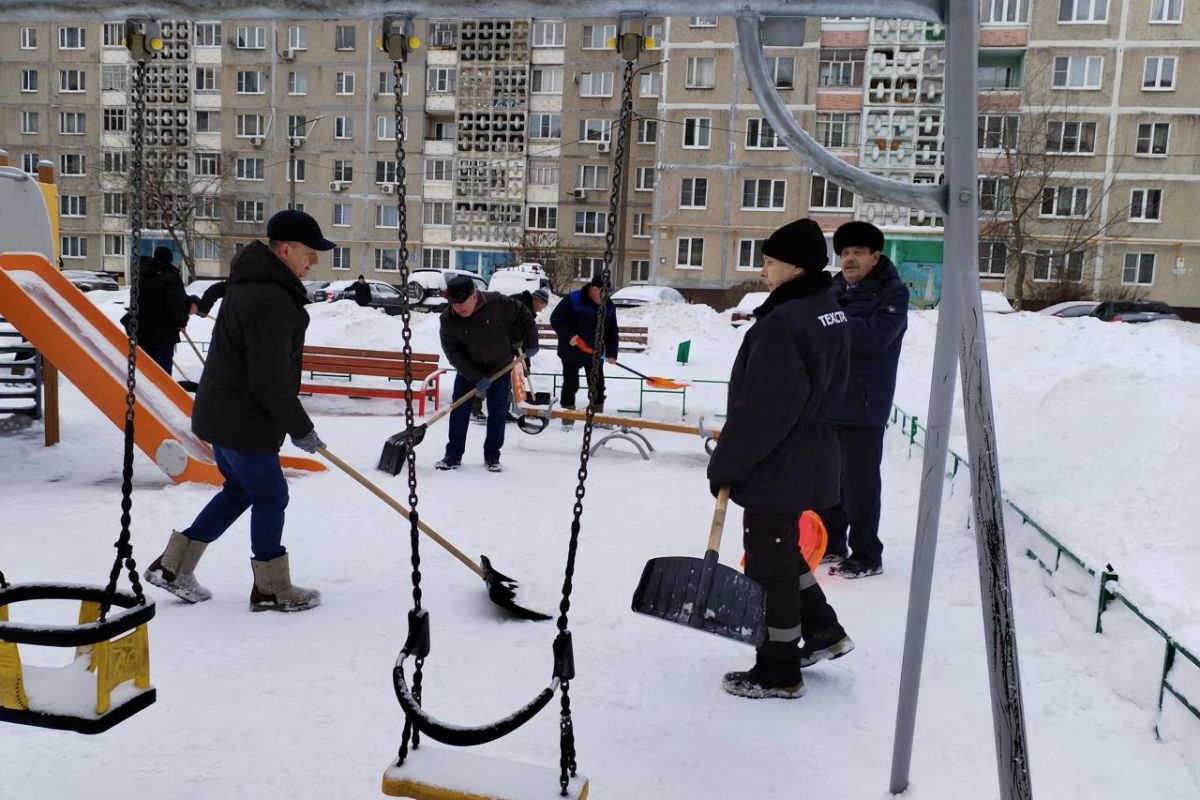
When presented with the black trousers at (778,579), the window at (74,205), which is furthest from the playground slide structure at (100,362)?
the window at (74,205)

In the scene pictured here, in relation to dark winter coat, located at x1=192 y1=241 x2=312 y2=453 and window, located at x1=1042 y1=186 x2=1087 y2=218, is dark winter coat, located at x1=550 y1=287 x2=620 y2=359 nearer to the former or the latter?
dark winter coat, located at x1=192 y1=241 x2=312 y2=453

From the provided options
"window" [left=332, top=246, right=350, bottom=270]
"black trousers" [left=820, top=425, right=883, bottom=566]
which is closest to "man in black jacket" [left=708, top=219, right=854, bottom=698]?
"black trousers" [left=820, top=425, right=883, bottom=566]

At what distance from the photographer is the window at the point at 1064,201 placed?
119 feet

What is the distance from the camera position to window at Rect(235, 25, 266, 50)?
45688 mm

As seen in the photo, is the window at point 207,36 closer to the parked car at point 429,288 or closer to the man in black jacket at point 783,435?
the parked car at point 429,288

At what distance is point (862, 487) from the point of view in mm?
5086

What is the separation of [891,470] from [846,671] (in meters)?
4.59

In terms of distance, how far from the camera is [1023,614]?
455cm

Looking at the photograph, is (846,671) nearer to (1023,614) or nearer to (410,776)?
(1023,614)

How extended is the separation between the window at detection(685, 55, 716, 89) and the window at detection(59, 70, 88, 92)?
3141 centimetres

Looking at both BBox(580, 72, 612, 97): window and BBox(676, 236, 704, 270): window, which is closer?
BBox(676, 236, 704, 270): window

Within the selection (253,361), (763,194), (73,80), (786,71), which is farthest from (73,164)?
(253,361)

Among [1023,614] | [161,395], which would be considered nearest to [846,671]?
[1023,614]

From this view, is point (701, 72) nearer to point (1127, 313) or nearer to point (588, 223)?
point (588, 223)
